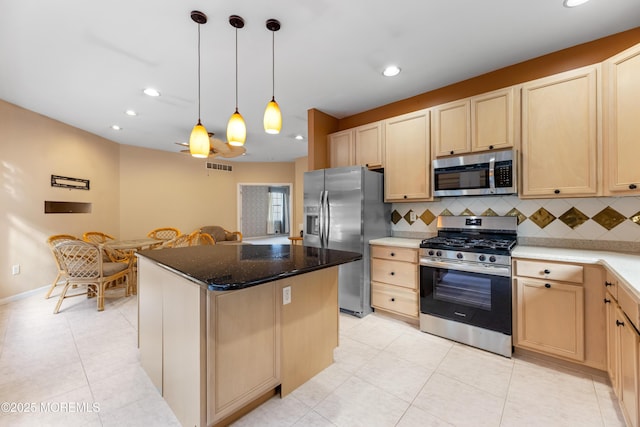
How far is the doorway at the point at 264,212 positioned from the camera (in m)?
9.93

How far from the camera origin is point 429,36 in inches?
85.0

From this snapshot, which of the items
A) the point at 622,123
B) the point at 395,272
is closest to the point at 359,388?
the point at 395,272

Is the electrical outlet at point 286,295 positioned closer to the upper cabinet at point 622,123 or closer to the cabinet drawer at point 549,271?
the cabinet drawer at point 549,271

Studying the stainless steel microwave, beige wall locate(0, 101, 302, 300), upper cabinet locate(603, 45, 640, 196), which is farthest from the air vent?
upper cabinet locate(603, 45, 640, 196)

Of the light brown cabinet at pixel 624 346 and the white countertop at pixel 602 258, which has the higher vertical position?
the white countertop at pixel 602 258

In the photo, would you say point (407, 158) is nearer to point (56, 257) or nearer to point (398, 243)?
point (398, 243)

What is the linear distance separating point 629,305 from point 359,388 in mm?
1598

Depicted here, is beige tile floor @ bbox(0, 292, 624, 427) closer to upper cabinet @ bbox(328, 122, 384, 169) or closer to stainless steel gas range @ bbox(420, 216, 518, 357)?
stainless steel gas range @ bbox(420, 216, 518, 357)

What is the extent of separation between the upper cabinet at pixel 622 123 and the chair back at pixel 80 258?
16.7 feet

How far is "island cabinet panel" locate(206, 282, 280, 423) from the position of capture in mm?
1385

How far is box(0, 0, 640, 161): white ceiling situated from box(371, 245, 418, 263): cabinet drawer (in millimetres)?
1829

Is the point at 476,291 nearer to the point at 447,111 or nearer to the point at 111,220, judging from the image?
the point at 447,111

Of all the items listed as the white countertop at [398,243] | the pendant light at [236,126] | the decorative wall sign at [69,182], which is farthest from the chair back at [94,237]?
the white countertop at [398,243]

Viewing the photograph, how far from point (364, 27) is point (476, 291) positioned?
240 centimetres
